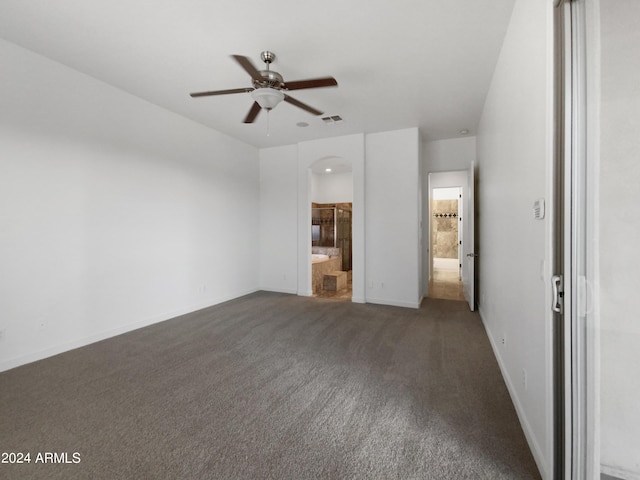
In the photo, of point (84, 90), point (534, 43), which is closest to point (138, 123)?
point (84, 90)

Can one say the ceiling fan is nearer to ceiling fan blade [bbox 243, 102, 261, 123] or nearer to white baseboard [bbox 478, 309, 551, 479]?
ceiling fan blade [bbox 243, 102, 261, 123]

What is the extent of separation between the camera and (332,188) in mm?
8484

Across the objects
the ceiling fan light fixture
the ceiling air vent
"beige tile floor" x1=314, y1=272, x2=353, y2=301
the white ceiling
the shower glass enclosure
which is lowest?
"beige tile floor" x1=314, y1=272, x2=353, y2=301

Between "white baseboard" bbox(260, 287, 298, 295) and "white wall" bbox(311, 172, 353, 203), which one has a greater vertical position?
"white wall" bbox(311, 172, 353, 203)

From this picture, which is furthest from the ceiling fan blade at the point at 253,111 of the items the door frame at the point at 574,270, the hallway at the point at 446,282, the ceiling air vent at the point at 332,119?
the hallway at the point at 446,282

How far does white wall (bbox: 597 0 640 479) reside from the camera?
1076 millimetres

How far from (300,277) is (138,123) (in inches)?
137

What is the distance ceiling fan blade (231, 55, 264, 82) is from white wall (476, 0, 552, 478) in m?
1.74

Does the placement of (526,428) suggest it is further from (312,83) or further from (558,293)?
(312,83)

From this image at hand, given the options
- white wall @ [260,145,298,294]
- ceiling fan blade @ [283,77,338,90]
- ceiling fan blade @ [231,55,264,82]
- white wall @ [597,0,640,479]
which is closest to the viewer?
white wall @ [597,0,640,479]

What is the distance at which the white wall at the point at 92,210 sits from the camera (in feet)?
8.30

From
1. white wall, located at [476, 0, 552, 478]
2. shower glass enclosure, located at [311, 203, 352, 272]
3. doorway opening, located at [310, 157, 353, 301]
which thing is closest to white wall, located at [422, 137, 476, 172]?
doorway opening, located at [310, 157, 353, 301]

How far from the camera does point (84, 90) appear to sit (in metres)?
2.99

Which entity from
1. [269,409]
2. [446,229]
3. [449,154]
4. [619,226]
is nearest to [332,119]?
[449,154]
